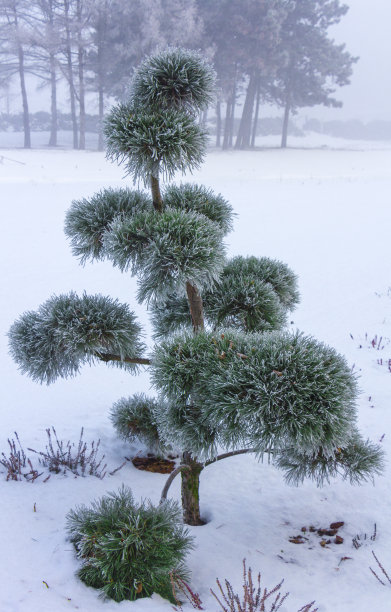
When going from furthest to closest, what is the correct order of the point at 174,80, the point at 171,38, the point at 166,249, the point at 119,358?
the point at 171,38 → the point at 119,358 → the point at 174,80 → the point at 166,249

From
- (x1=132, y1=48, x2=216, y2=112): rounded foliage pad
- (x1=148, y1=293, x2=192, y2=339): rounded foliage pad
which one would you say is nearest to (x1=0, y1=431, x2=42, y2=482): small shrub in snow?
(x1=148, y1=293, x2=192, y2=339): rounded foliage pad

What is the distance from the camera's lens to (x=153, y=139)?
2.60 m

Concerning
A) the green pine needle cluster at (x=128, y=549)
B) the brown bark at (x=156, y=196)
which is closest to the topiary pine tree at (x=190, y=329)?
the brown bark at (x=156, y=196)

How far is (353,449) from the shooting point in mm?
3020

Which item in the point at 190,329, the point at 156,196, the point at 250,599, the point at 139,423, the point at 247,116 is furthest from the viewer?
the point at 247,116

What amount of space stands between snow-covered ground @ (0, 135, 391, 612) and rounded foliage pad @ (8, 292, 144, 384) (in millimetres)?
1000

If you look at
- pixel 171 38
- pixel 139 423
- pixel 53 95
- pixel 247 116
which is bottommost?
pixel 139 423

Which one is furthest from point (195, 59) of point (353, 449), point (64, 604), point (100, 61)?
point (100, 61)

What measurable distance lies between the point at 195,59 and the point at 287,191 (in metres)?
15.1

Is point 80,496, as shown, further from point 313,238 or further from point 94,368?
point 313,238

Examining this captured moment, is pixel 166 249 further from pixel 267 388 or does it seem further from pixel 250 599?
pixel 250 599

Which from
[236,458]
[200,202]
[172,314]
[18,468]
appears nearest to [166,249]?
[200,202]

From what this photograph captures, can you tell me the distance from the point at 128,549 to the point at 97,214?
1.88 meters

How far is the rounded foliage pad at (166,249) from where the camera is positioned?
2.56 metres
